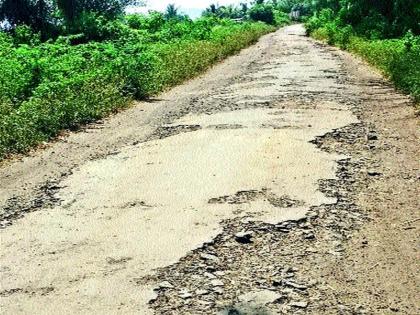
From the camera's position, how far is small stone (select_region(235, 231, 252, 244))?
462 centimetres

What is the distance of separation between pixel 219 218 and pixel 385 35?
22691 mm

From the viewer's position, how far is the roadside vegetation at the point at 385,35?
12984mm

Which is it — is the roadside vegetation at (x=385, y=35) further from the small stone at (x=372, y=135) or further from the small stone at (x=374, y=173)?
the small stone at (x=374, y=173)

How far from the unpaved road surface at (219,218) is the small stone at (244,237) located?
0.02 metres

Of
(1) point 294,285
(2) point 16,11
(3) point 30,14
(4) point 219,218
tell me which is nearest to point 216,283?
(1) point 294,285

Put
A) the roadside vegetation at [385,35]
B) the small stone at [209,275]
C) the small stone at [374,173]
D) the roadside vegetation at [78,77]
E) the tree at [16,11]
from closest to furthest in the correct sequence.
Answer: the small stone at [209,275]
the small stone at [374,173]
the roadside vegetation at [78,77]
the roadside vegetation at [385,35]
the tree at [16,11]

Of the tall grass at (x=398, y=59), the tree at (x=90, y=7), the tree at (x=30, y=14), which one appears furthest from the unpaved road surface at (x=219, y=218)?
the tree at (x=90, y=7)

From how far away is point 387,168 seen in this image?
665 cm

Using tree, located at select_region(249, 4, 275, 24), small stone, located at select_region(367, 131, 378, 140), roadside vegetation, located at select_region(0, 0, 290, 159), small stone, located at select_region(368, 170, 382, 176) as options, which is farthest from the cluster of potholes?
tree, located at select_region(249, 4, 275, 24)

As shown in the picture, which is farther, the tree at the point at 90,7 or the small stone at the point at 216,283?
the tree at the point at 90,7

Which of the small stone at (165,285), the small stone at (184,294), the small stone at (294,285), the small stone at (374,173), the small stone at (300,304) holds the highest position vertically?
the small stone at (165,285)

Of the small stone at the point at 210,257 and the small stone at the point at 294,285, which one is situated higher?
the small stone at the point at 210,257

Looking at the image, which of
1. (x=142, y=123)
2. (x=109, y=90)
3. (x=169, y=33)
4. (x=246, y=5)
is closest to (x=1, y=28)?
(x=169, y=33)

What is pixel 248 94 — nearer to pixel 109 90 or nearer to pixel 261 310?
pixel 109 90
